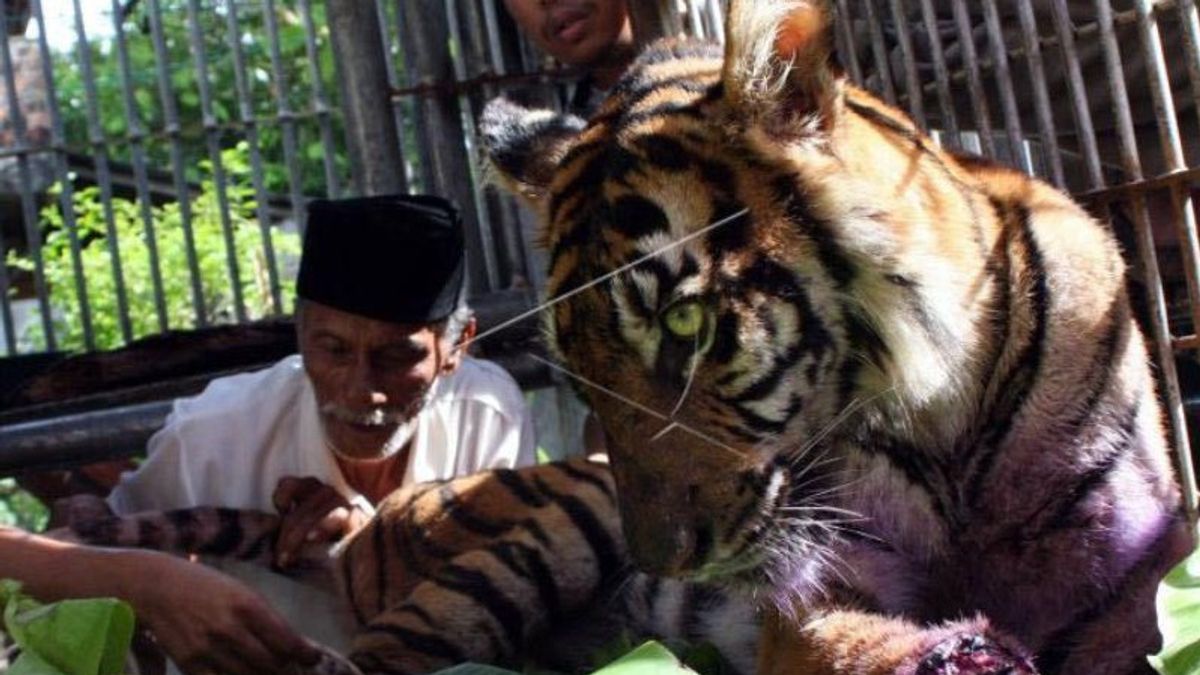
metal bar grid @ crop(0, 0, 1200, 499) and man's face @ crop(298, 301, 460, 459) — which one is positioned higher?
metal bar grid @ crop(0, 0, 1200, 499)

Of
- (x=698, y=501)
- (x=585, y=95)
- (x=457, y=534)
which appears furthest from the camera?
(x=585, y=95)

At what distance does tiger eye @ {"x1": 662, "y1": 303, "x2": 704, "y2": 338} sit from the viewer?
224cm

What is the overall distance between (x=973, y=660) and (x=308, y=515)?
5.50 feet

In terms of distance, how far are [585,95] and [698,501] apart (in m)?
2.23

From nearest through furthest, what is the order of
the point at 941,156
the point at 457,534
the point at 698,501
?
the point at 698,501 → the point at 941,156 → the point at 457,534

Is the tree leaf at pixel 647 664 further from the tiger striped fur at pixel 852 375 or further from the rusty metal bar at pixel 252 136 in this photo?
the rusty metal bar at pixel 252 136

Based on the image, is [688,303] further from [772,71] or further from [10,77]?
[10,77]

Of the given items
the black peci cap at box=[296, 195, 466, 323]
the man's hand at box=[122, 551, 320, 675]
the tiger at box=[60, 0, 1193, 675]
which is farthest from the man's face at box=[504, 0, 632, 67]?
the man's hand at box=[122, 551, 320, 675]

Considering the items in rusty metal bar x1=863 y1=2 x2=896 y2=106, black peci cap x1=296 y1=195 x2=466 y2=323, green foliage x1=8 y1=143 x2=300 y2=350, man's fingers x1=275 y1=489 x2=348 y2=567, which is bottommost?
man's fingers x1=275 y1=489 x2=348 y2=567

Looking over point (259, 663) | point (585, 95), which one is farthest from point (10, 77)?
point (259, 663)

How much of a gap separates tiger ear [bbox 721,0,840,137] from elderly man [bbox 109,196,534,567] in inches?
58.7

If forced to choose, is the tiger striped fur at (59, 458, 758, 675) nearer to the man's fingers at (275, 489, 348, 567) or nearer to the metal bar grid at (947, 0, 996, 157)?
the man's fingers at (275, 489, 348, 567)

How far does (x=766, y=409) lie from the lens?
7.52ft

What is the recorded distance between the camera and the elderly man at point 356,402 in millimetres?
3627
